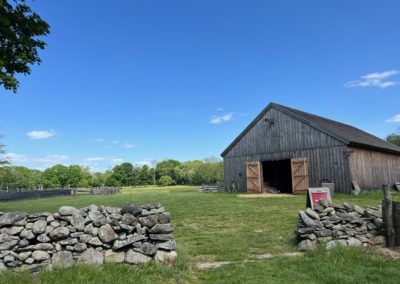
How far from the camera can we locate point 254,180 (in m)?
24.9

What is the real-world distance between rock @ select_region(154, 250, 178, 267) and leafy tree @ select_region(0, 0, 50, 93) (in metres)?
7.83

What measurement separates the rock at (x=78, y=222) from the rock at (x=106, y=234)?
321 millimetres

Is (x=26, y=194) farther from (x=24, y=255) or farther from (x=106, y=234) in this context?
(x=106, y=234)

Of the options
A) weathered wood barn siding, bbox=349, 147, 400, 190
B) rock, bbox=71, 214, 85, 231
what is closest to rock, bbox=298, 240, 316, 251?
rock, bbox=71, 214, 85, 231

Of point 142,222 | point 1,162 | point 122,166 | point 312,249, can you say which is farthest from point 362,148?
point 122,166

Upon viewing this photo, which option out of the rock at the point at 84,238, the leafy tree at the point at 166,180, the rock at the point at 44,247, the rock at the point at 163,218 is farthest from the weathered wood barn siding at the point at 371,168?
the leafy tree at the point at 166,180

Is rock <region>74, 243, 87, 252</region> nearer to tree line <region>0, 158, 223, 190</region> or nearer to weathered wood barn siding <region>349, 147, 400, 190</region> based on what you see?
weathered wood barn siding <region>349, 147, 400, 190</region>

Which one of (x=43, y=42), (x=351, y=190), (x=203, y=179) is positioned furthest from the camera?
(x=203, y=179)

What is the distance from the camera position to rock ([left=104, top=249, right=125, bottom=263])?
5.58m

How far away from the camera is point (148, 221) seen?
19.6 ft

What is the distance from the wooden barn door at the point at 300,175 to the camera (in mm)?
21984

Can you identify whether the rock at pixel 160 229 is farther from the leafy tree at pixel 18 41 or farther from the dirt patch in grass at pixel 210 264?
the leafy tree at pixel 18 41

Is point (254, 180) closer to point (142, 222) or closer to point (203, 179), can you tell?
point (142, 222)

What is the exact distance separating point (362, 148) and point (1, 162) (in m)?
25.2
